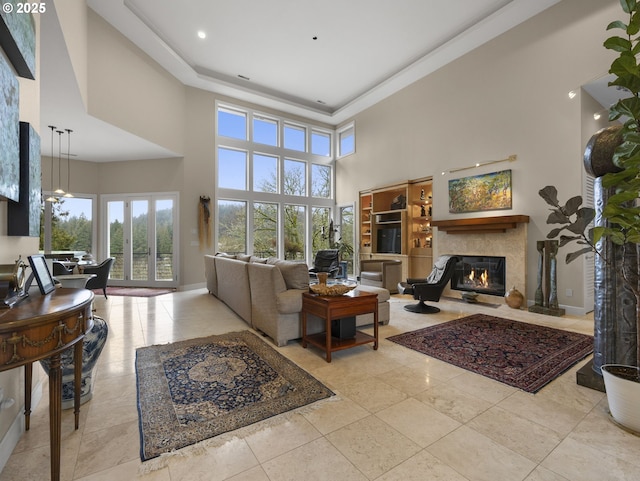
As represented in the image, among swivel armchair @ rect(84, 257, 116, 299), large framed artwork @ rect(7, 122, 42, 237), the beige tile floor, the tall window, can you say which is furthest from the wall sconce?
swivel armchair @ rect(84, 257, 116, 299)

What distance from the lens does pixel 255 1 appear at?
510 centimetres

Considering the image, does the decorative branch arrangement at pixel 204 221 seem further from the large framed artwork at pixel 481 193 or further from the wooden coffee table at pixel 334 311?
the large framed artwork at pixel 481 193

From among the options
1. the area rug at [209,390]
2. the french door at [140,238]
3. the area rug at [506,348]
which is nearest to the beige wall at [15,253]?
the area rug at [209,390]

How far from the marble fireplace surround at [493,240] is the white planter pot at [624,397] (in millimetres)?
3433

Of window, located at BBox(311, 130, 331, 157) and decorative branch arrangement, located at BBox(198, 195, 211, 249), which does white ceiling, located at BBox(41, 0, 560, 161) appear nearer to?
decorative branch arrangement, located at BBox(198, 195, 211, 249)

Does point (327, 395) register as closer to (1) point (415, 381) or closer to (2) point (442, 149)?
(1) point (415, 381)

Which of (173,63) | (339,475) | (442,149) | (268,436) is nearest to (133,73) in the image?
(173,63)

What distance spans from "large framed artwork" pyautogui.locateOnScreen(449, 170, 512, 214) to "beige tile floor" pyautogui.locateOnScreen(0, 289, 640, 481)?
361cm

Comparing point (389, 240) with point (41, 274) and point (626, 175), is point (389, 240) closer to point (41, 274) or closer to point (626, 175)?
point (626, 175)

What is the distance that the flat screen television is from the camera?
748cm

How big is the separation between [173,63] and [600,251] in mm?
7782

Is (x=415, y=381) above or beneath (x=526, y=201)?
beneath

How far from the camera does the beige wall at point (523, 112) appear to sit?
4562 millimetres

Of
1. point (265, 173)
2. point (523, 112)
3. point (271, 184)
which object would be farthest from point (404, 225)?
point (265, 173)
